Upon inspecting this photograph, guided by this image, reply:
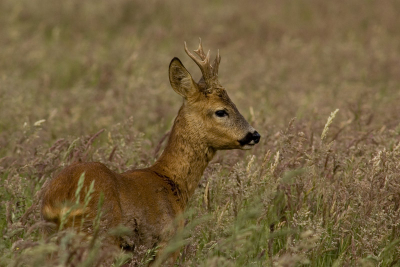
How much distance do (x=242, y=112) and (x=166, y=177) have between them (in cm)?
503

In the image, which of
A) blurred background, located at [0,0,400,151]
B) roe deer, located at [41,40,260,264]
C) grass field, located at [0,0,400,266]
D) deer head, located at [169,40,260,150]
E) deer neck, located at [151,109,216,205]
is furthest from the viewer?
blurred background, located at [0,0,400,151]

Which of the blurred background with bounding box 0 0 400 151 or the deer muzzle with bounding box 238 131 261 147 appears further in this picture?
the blurred background with bounding box 0 0 400 151

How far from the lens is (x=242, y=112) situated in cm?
946

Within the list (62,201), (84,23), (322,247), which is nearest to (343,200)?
(322,247)

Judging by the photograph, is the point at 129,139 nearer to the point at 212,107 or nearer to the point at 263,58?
the point at 212,107

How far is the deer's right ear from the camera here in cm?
489

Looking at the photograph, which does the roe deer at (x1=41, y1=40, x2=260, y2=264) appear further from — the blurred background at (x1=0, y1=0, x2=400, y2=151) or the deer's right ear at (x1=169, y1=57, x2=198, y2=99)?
the blurred background at (x1=0, y1=0, x2=400, y2=151)

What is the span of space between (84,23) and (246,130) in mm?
11295

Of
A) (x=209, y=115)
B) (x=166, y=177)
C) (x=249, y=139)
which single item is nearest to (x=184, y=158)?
(x=166, y=177)

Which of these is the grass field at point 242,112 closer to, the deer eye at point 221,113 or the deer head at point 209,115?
the deer head at point 209,115

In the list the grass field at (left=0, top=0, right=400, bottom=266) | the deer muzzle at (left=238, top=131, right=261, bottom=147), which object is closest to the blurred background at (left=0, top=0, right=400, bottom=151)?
the grass field at (left=0, top=0, right=400, bottom=266)

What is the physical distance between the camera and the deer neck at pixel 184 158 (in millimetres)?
4609

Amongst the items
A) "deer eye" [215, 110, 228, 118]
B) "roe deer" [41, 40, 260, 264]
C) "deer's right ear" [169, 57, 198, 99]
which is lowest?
"roe deer" [41, 40, 260, 264]

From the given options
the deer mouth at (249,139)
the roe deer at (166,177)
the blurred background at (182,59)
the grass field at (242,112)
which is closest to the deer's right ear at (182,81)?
the roe deer at (166,177)
